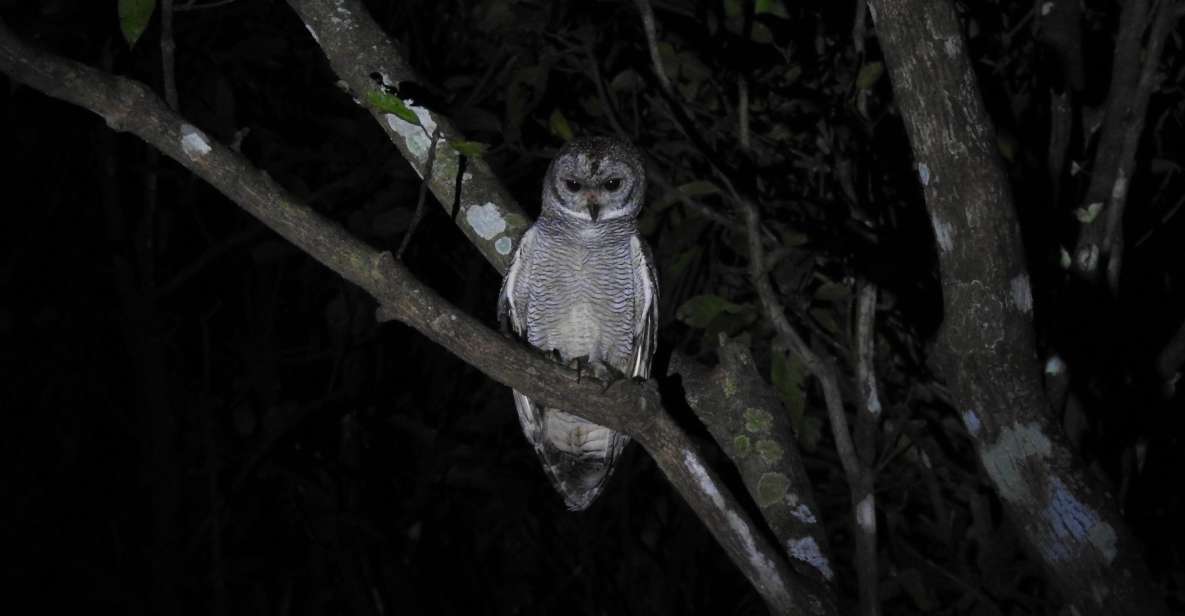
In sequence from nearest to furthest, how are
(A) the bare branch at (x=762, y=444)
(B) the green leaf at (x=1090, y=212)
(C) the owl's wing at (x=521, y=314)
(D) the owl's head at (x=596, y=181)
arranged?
(A) the bare branch at (x=762, y=444) < (B) the green leaf at (x=1090, y=212) < (C) the owl's wing at (x=521, y=314) < (D) the owl's head at (x=596, y=181)

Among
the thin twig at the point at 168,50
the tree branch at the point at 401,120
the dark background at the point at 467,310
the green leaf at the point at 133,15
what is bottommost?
the dark background at the point at 467,310

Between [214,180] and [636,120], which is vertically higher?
[214,180]

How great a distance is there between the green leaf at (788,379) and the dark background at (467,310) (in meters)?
0.02

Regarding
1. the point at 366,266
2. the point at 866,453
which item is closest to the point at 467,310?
the point at 866,453

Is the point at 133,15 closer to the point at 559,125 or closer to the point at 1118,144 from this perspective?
the point at 559,125

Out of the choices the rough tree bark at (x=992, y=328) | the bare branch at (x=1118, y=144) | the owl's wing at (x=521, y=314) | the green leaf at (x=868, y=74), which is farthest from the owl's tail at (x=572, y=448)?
the rough tree bark at (x=992, y=328)

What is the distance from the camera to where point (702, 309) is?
3.69m

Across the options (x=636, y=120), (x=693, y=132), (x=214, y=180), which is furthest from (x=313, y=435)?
(x=214, y=180)

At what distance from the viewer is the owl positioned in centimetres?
421

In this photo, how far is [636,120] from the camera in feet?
14.8

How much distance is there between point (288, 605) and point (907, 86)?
194 inches

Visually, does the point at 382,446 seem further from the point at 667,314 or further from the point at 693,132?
the point at 693,132

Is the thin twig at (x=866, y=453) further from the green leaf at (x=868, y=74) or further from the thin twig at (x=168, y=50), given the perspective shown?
the thin twig at (x=168, y=50)

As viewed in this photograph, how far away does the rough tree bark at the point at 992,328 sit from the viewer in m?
2.21
